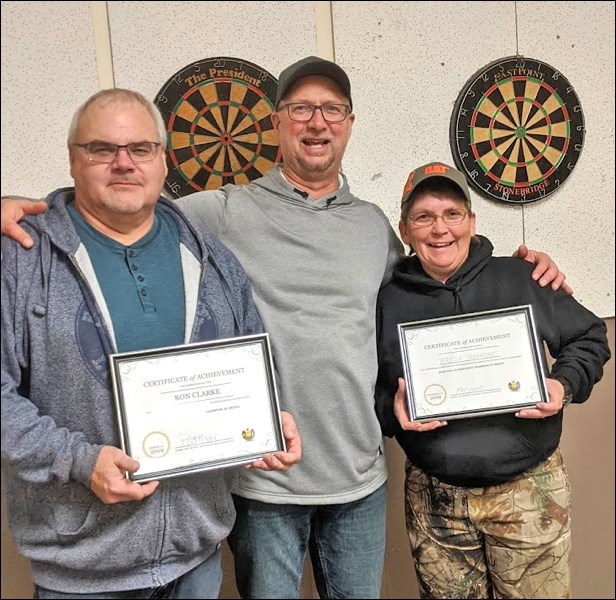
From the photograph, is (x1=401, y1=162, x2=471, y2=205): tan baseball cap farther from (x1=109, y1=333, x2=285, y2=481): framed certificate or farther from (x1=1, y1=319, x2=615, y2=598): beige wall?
(x1=1, y1=319, x2=615, y2=598): beige wall

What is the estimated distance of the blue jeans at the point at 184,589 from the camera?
3.53 ft

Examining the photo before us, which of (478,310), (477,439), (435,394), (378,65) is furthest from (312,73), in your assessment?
(477,439)

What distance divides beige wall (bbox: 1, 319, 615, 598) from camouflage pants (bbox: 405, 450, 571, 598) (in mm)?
441

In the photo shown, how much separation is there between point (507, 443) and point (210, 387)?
0.69m

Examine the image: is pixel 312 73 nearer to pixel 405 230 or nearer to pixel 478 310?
pixel 405 230

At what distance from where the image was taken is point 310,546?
1.47 meters

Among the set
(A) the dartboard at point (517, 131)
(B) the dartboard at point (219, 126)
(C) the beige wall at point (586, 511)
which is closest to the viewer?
(B) the dartboard at point (219, 126)

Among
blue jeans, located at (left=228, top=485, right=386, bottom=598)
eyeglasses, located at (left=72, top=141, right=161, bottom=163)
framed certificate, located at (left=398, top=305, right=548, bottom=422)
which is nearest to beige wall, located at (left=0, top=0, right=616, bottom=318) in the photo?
eyeglasses, located at (left=72, top=141, right=161, bottom=163)

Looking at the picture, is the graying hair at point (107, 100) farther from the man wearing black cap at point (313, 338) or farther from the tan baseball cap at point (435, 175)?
the tan baseball cap at point (435, 175)

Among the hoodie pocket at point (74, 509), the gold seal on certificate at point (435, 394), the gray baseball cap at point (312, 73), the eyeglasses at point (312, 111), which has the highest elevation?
the gray baseball cap at point (312, 73)

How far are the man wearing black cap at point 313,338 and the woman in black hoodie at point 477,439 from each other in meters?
0.07

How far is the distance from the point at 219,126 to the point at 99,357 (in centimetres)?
90

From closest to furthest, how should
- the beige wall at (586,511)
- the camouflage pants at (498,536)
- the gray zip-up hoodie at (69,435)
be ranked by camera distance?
the gray zip-up hoodie at (69,435) < the camouflage pants at (498,536) < the beige wall at (586,511)

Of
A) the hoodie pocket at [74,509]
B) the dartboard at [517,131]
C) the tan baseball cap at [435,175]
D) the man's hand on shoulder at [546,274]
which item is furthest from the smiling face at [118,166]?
the dartboard at [517,131]
